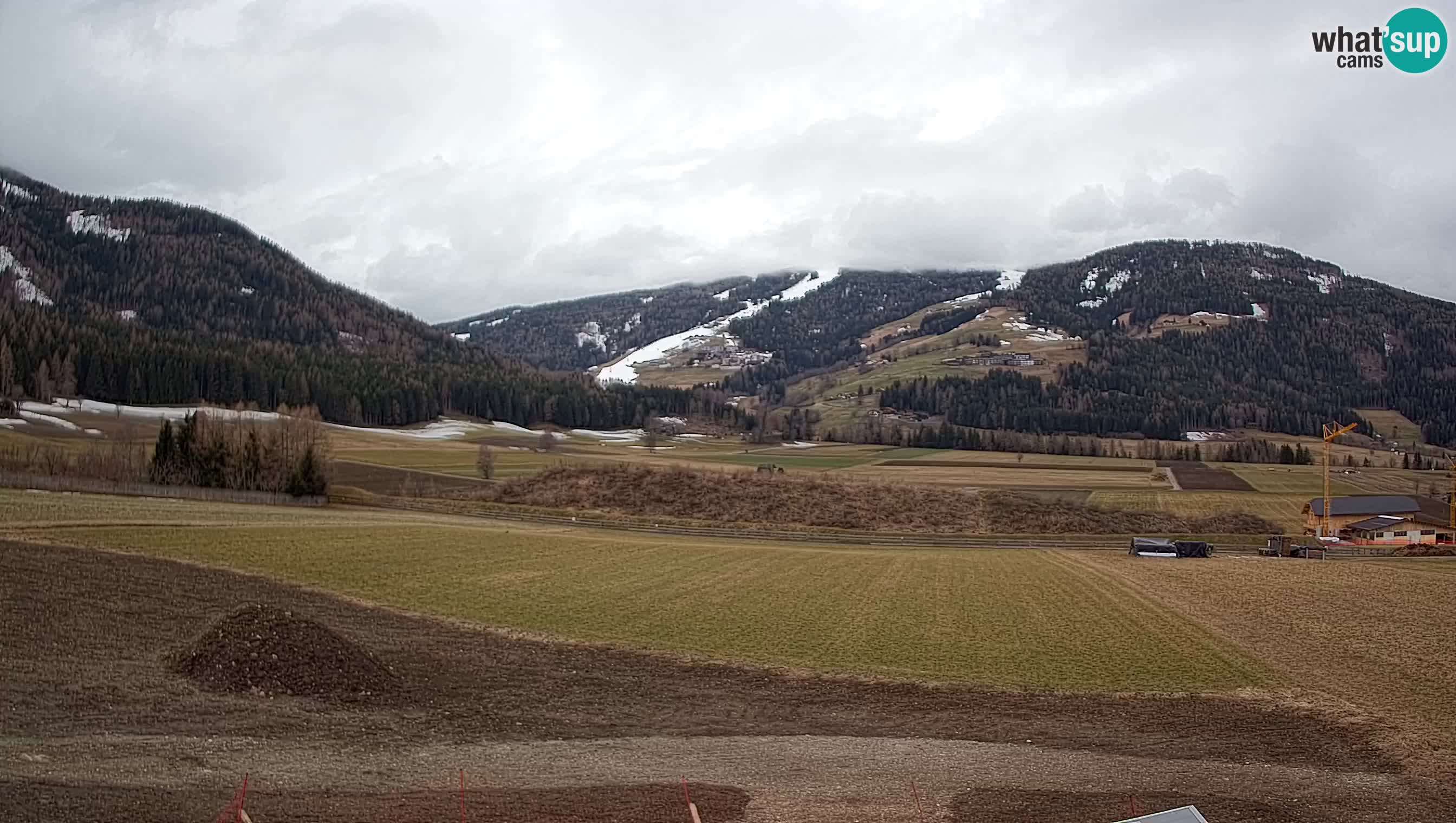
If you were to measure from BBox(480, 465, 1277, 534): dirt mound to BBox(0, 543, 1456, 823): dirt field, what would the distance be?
53650 mm

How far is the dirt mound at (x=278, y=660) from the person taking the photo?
22125 millimetres

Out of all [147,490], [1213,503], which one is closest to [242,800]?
[147,490]

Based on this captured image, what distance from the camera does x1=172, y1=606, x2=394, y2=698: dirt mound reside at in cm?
2212

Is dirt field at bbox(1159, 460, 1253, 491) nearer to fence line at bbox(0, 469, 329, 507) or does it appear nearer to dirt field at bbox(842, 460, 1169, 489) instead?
dirt field at bbox(842, 460, 1169, 489)

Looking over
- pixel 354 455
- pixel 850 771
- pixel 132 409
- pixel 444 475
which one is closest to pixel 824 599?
pixel 850 771

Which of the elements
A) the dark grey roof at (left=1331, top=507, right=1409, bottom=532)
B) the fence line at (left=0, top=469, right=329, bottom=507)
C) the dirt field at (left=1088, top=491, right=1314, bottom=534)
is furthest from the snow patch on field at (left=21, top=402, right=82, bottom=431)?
the dark grey roof at (left=1331, top=507, right=1409, bottom=532)

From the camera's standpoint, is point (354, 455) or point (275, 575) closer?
point (275, 575)

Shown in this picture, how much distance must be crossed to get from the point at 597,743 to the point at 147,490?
6600cm

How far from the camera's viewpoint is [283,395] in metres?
162

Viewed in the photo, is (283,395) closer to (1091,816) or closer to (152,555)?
(152,555)

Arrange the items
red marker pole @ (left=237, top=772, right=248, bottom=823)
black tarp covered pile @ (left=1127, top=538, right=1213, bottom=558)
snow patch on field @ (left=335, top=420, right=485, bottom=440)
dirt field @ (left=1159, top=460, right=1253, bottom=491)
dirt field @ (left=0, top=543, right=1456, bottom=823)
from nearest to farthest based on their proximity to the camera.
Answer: red marker pole @ (left=237, top=772, right=248, bottom=823), dirt field @ (left=0, top=543, right=1456, bottom=823), black tarp covered pile @ (left=1127, top=538, right=1213, bottom=558), dirt field @ (left=1159, top=460, right=1253, bottom=491), snow patch on field @ (left=335, top=420, right=485, bottom=440)

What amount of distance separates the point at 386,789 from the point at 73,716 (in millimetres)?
7714

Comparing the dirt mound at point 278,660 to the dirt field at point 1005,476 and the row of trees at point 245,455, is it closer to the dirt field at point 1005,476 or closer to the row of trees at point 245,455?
the row of trees at point 245,455

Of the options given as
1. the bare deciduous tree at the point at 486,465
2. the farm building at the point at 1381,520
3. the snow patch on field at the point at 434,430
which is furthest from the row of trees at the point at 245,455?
the farm building at the point at 1381,520
